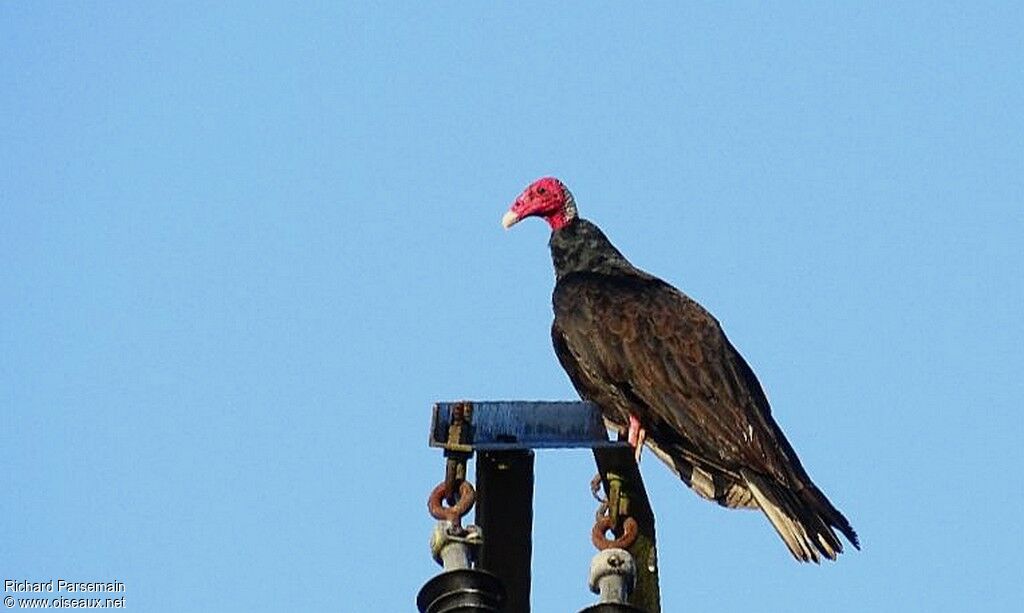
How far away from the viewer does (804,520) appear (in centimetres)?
568

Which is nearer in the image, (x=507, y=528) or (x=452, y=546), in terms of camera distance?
(x=452, y=546)

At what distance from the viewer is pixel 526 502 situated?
4.39 m

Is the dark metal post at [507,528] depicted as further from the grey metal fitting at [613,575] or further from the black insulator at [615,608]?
the black insulator at [615,608]

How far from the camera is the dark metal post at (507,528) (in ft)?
14.2

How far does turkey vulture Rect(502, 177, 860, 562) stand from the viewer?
5930mm

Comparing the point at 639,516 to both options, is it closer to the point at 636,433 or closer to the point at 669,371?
the point at 636,433

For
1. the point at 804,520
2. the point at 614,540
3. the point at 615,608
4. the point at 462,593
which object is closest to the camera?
the point at 462,593

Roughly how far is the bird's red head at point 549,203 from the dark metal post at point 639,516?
348 cm

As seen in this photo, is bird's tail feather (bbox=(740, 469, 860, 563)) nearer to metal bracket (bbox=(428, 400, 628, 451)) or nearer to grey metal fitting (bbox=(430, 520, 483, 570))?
metal bracket (bbox=(428, 400, 628, 451))

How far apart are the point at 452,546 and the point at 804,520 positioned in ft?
6.36

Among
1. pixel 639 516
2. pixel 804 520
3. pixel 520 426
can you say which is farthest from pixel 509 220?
pixel 639 516

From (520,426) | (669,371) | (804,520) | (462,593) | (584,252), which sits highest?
(584,252)

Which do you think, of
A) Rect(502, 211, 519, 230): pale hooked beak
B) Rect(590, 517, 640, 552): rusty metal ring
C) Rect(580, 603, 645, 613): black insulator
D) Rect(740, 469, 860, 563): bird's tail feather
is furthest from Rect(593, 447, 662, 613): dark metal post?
Rect(502, 211, 519, 230): pale hooked beak

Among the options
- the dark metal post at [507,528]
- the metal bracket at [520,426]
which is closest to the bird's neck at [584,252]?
the metal bracket at [520,426]
